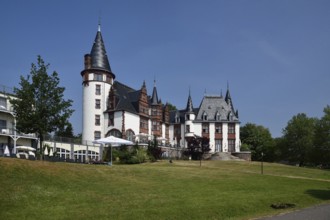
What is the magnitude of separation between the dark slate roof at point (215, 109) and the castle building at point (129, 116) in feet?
0.72

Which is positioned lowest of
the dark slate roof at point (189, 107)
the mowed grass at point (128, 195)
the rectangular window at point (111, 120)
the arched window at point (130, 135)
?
the mowed grass at point (128, 195)

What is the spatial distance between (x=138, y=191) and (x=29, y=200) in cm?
661

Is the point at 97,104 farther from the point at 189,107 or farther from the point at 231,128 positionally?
the point at 231,128

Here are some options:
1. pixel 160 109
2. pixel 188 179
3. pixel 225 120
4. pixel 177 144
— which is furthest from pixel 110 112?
pixel 188 179

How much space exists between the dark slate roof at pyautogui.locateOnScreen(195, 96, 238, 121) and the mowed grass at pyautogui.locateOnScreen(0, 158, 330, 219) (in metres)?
49.0

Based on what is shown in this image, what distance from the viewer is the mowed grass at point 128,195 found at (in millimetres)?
17000

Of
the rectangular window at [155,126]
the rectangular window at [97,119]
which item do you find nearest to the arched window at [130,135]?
the rectangular window at [97,119]

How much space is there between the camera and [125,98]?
213 ft

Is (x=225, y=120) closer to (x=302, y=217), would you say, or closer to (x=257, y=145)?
(x=257, y=145)

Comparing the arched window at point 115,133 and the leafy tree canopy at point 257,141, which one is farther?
the leafy tree canopy at point 257,141

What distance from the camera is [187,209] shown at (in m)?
18.5

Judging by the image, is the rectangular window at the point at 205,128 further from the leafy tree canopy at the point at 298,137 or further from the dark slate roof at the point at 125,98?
the leafy tree canopy at the point at 298,137

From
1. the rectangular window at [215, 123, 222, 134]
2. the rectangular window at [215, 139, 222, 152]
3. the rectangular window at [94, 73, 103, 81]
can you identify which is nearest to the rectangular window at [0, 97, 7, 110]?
the rectangular window at [94, 73, 103, 81]

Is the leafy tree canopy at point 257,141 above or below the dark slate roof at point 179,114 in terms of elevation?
below
